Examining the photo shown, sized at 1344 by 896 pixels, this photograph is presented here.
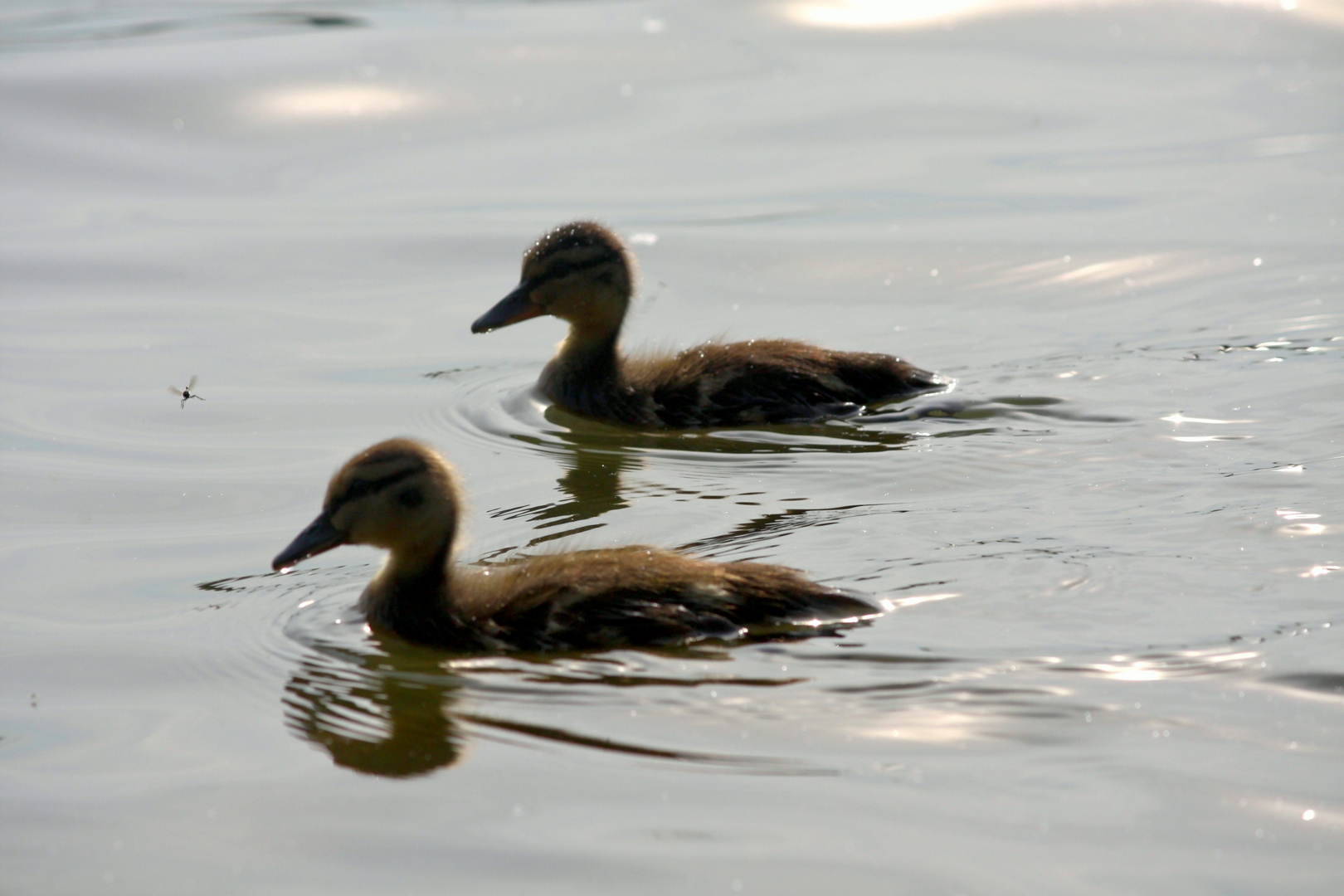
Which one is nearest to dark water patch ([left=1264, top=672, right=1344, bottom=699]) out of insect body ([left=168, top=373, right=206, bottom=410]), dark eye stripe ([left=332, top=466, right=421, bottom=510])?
dark eye stripe ([left=332, top=466, right=421, bottom=510])

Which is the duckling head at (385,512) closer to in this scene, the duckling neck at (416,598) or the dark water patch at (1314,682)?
the duckling neck at (416,598)

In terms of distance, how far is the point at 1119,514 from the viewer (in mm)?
5570

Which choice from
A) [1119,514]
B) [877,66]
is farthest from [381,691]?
[877,66]

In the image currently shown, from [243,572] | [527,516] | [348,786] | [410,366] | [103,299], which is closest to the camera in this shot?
[348,786]

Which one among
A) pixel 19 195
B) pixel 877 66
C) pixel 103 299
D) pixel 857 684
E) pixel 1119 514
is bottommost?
pixel 857 684

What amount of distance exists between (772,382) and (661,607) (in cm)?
249

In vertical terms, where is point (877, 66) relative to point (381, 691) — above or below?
above

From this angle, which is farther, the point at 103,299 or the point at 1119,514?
the point at 103,299

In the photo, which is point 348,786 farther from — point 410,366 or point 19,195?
point 19,195

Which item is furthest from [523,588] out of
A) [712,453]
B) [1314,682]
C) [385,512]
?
[1314,682]

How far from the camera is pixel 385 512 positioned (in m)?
4.98

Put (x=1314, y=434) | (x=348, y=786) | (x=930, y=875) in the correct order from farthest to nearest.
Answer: (x=1314, y=434), (x=348, y=786), (x=930, y=875)

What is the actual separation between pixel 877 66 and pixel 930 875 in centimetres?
1098

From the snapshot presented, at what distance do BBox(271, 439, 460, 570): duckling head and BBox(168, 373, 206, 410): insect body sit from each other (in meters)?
2.41
